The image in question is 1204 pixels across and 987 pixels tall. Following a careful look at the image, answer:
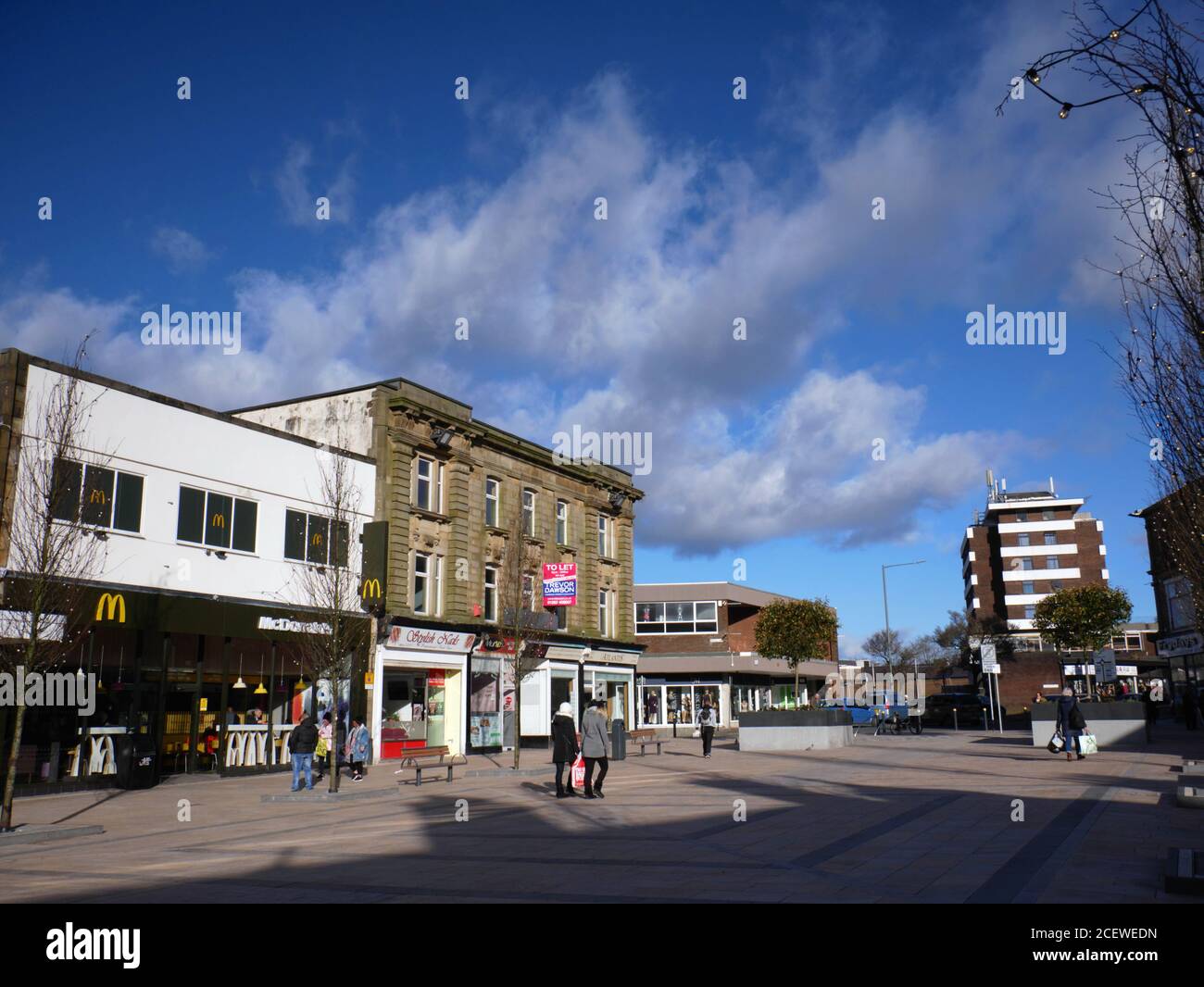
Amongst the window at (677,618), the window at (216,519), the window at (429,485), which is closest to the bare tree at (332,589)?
the window at (216,519)

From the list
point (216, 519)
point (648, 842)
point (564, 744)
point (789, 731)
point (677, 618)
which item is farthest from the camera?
point (677, 618)

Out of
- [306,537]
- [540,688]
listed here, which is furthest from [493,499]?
[306,537]

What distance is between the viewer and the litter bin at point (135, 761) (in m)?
21.9

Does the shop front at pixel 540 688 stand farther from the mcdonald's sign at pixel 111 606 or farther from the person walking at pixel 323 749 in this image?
the mcdonald's sign at pixel 111 606

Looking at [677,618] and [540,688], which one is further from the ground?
[677,618]

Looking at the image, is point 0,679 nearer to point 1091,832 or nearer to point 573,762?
point 573,762

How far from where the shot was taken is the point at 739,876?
32.4ft

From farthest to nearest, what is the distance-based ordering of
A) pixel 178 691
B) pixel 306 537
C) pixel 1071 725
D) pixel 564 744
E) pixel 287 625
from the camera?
pixel 306 537, pixel 287 625, pixel 1071 725, pixel 178 691, pixel 564 744

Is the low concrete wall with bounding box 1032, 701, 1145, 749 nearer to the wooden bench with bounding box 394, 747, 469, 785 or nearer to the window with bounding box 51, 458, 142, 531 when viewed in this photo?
the wooden bench with bounding box 394, 747, 469, 785

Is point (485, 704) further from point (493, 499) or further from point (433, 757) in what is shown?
point (493, 499)

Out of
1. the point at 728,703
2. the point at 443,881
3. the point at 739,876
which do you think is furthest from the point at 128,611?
the point at 728,703

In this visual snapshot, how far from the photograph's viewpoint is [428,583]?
33.9m

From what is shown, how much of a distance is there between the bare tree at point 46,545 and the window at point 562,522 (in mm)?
21061

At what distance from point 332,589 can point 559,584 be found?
15.6 metres
